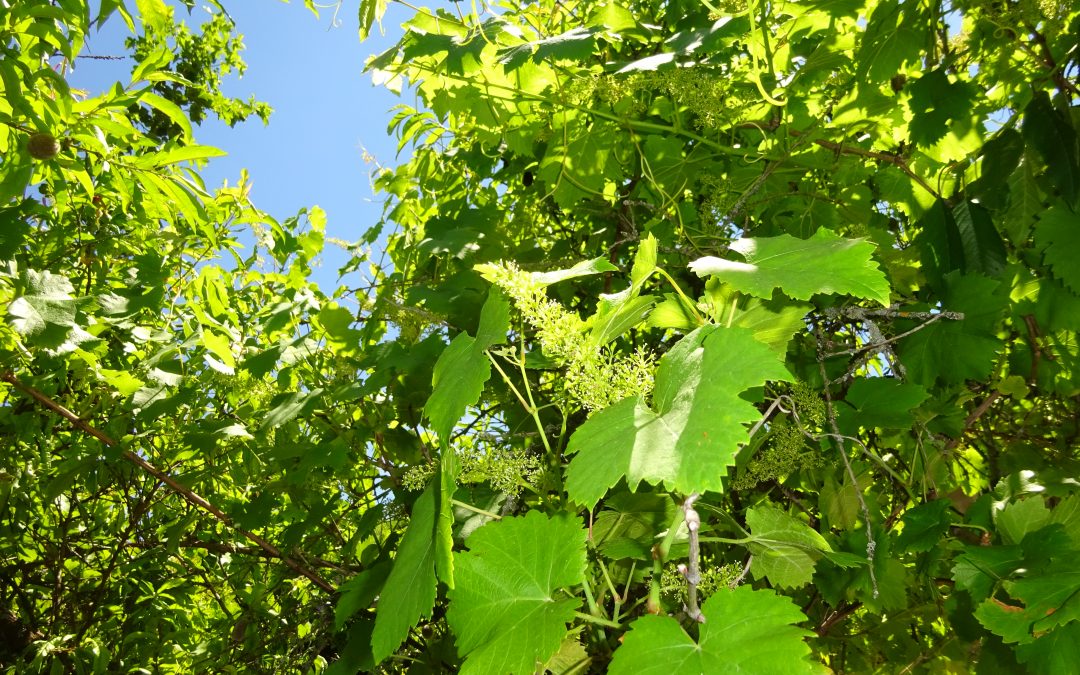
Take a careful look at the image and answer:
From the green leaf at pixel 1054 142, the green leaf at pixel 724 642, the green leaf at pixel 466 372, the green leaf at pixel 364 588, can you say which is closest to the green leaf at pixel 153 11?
the green leaf at pixel 466 372

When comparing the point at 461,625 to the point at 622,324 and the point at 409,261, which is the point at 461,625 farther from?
the point at 409,261

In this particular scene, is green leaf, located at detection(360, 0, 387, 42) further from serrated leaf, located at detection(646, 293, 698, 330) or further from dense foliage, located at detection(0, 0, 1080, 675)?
serrated leaf, located at detection(646, 293, 698, 330)

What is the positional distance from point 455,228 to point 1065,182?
1.52 m

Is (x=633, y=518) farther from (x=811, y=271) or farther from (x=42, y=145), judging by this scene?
(x=42, y=145)

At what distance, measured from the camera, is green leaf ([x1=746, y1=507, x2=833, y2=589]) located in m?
1.09

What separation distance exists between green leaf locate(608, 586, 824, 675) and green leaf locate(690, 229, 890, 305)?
36cm

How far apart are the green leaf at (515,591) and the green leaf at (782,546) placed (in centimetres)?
37

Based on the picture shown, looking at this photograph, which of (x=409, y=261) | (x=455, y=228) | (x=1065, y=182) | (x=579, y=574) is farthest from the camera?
(x=409, y=261)

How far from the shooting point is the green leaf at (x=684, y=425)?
65cm

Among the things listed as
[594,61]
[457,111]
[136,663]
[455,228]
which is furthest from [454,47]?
[136,663]

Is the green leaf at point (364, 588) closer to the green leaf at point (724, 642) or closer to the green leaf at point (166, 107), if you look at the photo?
the green leaf at point (724, 642)

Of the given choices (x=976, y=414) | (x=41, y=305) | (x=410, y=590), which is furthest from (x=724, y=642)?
(x=41, y=305)

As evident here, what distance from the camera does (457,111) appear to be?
189 cm

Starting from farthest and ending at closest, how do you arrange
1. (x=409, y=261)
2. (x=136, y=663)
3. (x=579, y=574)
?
1. (x=136, y=663)
2. (x=409, y=261)
3. (x=579, y=574)
